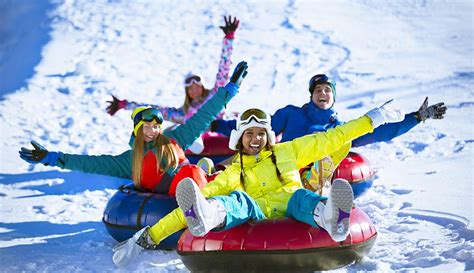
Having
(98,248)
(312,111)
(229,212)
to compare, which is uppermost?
(312,111)

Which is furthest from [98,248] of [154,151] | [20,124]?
[20,124]

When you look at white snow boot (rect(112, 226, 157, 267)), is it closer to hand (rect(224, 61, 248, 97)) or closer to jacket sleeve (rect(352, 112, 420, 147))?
hand (rect(224, 61, 248, 97))

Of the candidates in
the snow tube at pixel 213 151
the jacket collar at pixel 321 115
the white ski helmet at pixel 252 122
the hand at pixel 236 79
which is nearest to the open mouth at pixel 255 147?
the white ski helmet at pixel 252 122

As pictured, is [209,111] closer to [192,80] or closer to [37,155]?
[37,155]

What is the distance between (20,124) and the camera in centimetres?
1002

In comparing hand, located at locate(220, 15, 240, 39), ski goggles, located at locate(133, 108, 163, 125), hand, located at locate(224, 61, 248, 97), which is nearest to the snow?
ski goggles, located at locate(133, 108, 163, 125)

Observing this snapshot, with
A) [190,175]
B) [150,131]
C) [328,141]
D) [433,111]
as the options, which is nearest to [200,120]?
[150,131]

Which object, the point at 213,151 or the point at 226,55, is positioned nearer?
the point at 213,151

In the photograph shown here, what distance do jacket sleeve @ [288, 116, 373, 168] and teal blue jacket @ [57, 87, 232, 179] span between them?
1.25 meters

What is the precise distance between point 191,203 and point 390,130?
94.5 inches

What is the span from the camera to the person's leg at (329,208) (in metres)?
3.73

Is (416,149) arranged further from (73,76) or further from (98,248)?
(73,76)

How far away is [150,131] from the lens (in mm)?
5367

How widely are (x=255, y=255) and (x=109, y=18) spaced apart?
12.9 m
